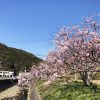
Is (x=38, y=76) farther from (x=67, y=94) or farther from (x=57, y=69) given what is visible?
(x=57, y=69)

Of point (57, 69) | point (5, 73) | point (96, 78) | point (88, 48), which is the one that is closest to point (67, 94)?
point (57, 69)

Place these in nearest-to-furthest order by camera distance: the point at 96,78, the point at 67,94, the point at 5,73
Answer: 1. the point at 67,94
2. the point at 96,78
3. the point at 5,73

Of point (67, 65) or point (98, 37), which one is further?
point (67, 65)

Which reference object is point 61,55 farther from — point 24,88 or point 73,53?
point 24,88

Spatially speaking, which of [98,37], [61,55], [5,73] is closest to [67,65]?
[61,55]

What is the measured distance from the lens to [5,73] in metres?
189

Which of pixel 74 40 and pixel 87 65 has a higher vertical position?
pixel 74 40

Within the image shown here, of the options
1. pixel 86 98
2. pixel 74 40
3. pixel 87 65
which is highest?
pixel 74 40

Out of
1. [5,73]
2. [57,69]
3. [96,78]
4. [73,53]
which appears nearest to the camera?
[73,53]

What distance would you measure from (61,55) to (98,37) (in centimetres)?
551

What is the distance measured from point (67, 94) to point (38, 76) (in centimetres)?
766

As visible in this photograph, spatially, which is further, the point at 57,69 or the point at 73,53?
the point at 57,69

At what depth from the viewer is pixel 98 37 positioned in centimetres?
2433

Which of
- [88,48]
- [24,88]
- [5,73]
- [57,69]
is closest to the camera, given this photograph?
[88,48]
